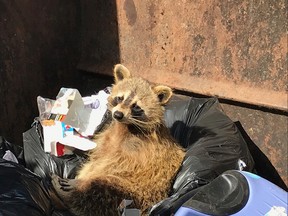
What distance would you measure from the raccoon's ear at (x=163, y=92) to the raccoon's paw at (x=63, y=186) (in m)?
0.71

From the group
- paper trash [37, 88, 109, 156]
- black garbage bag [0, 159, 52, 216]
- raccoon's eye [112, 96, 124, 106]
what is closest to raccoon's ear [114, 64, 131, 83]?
raccoon's eye [112, 96, 124, 106]

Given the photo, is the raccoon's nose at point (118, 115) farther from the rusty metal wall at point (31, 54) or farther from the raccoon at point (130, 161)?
the rusty metal wall at point (31, 54)

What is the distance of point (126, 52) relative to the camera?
4.41m

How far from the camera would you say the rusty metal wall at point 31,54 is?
13.3ft

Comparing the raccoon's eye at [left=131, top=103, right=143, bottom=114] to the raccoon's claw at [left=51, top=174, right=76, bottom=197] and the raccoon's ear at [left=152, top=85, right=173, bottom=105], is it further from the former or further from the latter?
the raccoon's claw at [left=51, top=174, right=76, bottom=197]

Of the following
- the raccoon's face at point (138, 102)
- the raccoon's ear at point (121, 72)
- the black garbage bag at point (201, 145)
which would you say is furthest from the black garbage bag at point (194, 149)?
the raccoon's ear at point (121, 72)

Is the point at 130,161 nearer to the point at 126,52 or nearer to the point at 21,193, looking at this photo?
the point at 21,193

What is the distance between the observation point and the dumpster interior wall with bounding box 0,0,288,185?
3.61 metres

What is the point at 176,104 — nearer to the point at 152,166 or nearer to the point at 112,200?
the point at 152,166

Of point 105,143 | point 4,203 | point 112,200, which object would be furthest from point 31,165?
point 4,203

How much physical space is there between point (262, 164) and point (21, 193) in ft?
6.23

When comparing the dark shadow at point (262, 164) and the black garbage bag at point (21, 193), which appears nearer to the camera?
the black garbage bag at point (21, 193)

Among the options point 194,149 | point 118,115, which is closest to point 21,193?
point 118,115

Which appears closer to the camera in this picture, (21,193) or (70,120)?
(21,193)
